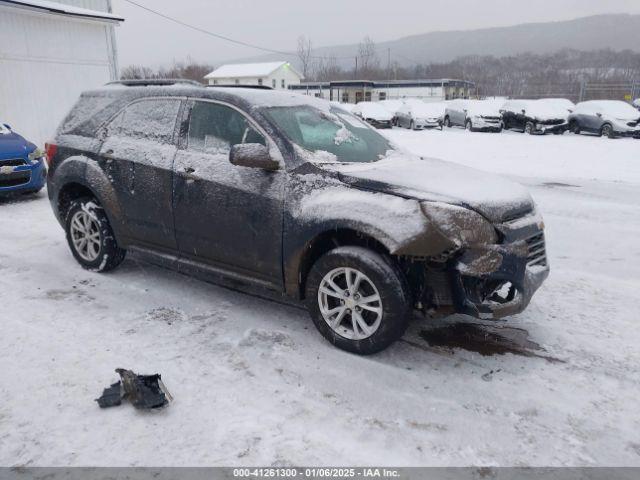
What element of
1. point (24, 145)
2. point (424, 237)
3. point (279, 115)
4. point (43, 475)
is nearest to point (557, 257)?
point (424, 237)

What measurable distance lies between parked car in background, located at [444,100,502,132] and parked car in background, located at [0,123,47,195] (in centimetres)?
2010

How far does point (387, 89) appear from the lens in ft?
219

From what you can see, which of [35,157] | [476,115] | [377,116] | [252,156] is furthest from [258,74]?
[252,156]

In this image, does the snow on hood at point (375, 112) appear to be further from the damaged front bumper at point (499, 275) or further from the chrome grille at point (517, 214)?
the damaged front bumper at point (499, 275)

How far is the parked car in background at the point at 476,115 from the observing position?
77.2ft

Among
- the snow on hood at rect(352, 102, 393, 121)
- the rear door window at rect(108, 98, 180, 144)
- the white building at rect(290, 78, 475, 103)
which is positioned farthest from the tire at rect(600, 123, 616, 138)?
the white building at rect(290, 78, 475, 103)

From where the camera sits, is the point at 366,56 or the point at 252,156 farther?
the point at 366,56

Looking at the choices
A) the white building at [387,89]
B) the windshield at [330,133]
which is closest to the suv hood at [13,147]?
the windshield at [330,133]

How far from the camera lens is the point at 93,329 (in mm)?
3920

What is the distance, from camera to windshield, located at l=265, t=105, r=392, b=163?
13.1 feet

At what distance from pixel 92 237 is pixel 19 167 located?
14.8 feet

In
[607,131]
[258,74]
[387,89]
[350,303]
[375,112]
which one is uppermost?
[258,74]

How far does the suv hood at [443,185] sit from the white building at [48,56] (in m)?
12.3

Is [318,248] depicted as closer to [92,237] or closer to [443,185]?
[443,185]
